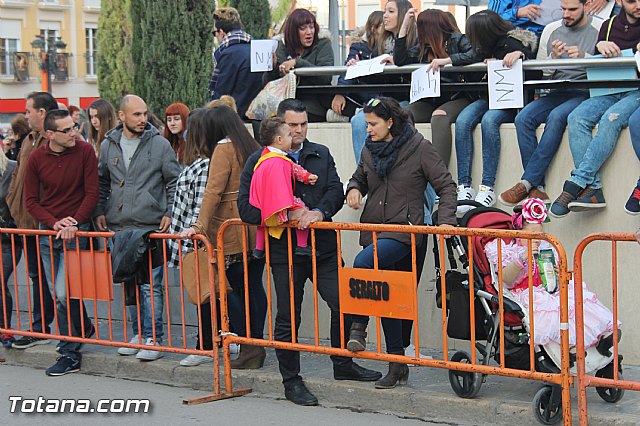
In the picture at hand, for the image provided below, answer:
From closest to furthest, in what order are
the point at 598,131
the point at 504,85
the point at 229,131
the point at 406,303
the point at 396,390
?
the point at 406,303
the point at 396,390
the point at 598,131
the point at 229,131
the point at 504,85

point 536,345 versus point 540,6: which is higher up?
point 540,6

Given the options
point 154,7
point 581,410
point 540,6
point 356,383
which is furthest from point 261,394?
point 154,7

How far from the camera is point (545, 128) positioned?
8117 millimetres

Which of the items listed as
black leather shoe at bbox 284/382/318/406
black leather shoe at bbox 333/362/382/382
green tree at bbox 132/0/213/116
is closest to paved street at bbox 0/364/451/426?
black leather shoe at bbox 284/382/318/406

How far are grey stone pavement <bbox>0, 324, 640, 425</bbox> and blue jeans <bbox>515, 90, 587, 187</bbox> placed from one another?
158 cm

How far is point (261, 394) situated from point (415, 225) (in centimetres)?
181

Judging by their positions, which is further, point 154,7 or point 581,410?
point 154,7

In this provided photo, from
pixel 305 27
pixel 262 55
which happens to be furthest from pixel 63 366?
pixel 305 27

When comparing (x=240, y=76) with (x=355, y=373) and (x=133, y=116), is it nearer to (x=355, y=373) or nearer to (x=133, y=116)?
(x=133, y=116)

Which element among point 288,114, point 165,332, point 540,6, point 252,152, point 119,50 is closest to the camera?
point 288,114

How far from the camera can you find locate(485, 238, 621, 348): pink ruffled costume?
661cm

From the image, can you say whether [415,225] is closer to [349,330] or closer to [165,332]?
[349,330]

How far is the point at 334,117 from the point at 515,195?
2211 millimetres

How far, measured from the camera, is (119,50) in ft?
128
